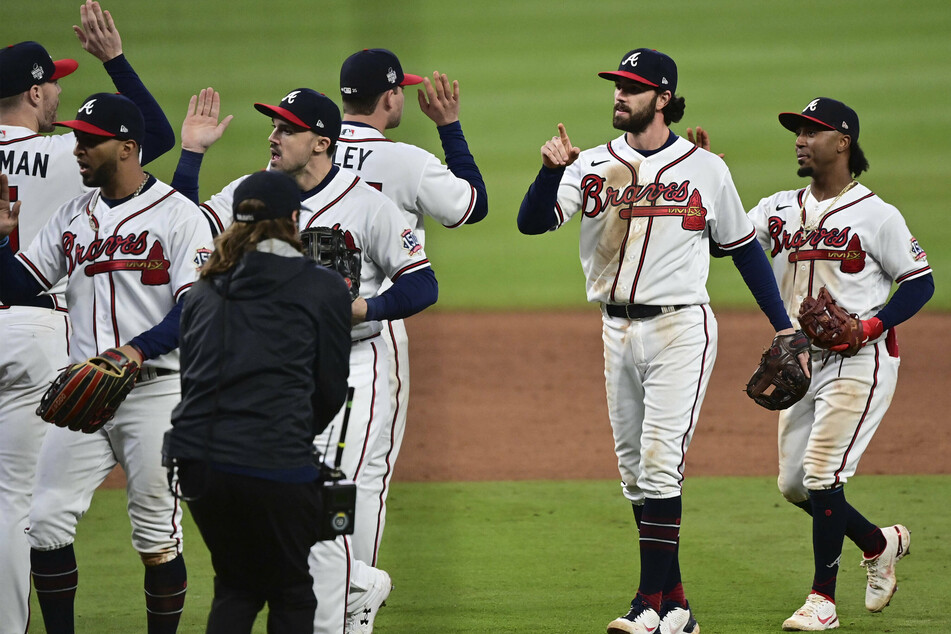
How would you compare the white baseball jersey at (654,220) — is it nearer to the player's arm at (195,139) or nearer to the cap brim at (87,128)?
the player's arm at (195,139)

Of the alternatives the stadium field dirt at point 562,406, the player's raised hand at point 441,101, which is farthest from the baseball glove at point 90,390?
the stadium field dirt at point 562,406

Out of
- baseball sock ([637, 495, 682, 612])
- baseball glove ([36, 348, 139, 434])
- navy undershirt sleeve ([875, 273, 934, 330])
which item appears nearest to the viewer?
baseball glove ([36, 348, 139, 434])

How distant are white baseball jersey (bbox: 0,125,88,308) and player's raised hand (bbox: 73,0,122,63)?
353 mm

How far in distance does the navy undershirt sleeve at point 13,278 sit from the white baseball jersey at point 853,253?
2.68 m

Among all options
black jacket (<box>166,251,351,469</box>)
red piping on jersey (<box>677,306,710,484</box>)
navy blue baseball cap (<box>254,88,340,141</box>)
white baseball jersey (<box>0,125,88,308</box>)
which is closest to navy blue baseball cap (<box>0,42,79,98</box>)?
white baseball jersey (<box>0,125,88,308</box>)

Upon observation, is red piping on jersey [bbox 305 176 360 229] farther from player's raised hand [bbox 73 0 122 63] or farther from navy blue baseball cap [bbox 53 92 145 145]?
player's raised hand [bbox 73 0 122 63]

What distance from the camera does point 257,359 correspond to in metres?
2.53

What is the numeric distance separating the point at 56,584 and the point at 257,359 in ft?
4.45

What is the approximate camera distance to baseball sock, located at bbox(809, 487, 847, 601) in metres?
4.06

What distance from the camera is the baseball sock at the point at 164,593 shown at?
3.38 m

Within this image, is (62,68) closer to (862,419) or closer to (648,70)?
(648,70)

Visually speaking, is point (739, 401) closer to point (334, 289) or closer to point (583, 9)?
point (334, 289)

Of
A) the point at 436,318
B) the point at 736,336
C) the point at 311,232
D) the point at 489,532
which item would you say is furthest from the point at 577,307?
the point at 311,232

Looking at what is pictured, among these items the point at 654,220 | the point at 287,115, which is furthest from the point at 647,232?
the point at 287,115
